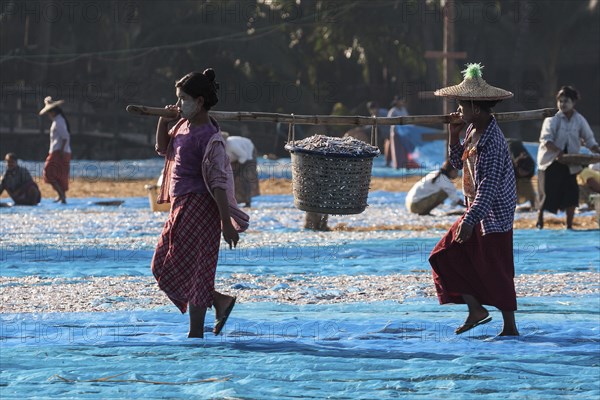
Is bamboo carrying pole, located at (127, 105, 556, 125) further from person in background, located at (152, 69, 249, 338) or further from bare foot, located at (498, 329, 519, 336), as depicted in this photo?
bare foot, located at (498, 329, 519, 336)

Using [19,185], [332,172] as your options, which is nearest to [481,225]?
[332,172]

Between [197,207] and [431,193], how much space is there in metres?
9.35

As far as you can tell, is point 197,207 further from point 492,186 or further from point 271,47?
point 271,47

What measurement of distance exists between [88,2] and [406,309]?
923 inches

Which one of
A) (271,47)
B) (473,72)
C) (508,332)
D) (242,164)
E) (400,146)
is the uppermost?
(271,47)

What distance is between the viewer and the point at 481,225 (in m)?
6.73

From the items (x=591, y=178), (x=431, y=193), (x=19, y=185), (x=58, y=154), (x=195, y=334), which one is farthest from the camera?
(x=58, y=154)

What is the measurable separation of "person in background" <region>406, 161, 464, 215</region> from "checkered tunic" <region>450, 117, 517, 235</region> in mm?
8621

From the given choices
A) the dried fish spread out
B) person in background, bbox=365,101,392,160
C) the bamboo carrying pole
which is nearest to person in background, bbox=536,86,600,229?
the bamboo carrying pole

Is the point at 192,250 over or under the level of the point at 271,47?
under

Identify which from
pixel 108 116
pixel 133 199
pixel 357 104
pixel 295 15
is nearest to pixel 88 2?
pixel 108 116

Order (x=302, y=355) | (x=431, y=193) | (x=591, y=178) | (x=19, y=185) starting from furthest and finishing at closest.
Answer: (x=19, y=185)
(x=431, y=193)
(x=591, y=178)
(x=302, y=355)

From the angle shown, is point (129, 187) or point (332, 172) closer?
point (332, 172)

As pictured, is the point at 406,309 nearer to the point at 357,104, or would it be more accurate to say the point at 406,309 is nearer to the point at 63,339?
the point at 63,339
